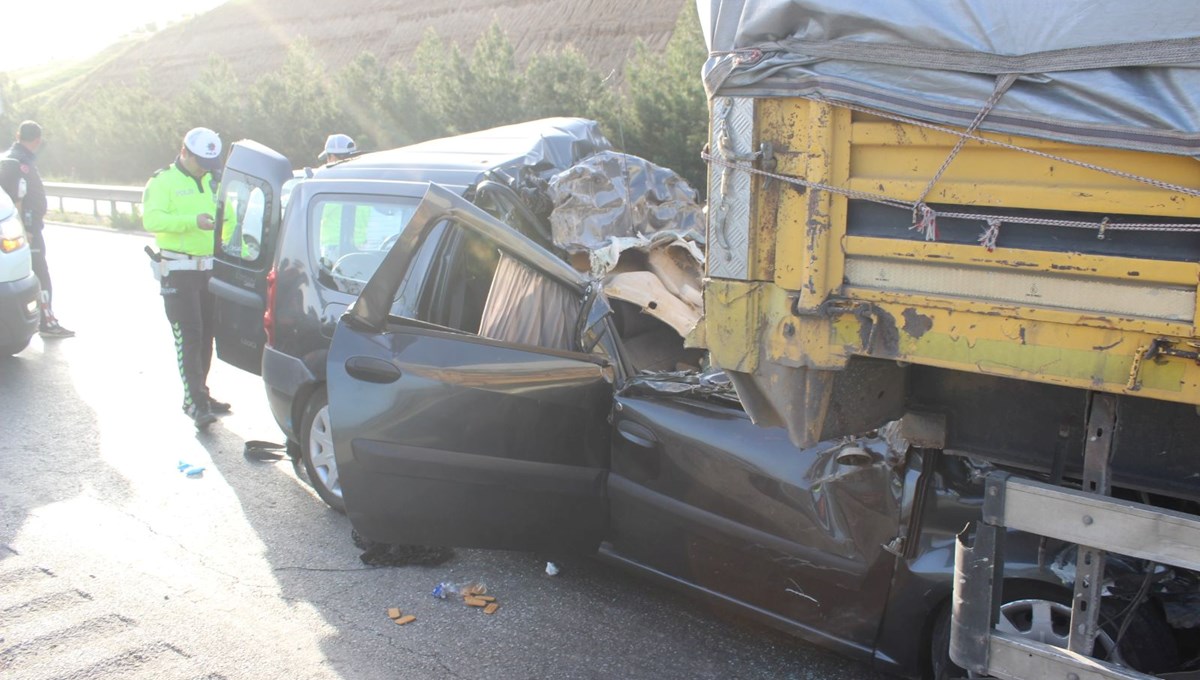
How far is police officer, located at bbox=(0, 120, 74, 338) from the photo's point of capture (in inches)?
368

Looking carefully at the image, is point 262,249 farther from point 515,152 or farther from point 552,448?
point 552,448

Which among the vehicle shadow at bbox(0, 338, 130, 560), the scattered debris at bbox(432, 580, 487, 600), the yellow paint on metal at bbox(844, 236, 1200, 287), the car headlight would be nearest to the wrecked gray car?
the scattered debris at bbox(432, 580, 487, 600)

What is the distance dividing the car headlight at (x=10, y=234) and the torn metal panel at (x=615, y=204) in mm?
4893

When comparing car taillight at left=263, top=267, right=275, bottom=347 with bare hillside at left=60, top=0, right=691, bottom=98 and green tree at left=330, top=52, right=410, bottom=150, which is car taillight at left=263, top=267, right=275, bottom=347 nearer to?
green tree at left=330, top=52, right=410, bottom=150

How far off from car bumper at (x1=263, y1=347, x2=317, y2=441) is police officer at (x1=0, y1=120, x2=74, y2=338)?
5.04 m

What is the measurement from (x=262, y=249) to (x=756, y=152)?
4569mm

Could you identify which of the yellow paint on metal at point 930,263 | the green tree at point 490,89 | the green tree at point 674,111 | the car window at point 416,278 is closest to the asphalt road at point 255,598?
the car window at point 416,278

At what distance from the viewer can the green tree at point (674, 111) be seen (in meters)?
12.8

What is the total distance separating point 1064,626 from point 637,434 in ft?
5.60

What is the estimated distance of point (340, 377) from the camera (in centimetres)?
404

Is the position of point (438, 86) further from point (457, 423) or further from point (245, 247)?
point (457, 423)

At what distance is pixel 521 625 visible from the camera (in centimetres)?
412

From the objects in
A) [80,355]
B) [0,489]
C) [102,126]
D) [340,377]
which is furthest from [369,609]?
[102,126]

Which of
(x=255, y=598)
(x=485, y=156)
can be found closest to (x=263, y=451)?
(x=255, y=598)
